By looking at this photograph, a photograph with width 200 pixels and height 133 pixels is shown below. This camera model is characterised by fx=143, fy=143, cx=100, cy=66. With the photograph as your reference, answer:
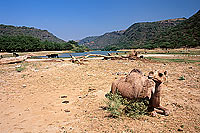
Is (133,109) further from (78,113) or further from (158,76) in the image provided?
(78,113)

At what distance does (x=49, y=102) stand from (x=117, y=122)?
3.45 metres

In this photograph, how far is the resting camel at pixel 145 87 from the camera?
12.5 feet

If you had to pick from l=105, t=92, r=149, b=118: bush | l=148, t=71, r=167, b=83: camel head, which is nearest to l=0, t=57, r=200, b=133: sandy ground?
l=105, t=92, r=149, b=118: bush

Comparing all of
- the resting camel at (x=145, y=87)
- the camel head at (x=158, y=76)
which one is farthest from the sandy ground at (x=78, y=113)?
the camel head at (x=158, y=76)

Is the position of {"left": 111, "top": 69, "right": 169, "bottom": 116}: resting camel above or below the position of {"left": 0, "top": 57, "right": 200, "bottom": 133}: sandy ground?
above

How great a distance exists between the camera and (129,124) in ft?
12.6

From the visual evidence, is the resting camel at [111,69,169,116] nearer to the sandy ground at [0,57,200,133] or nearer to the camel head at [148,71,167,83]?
the camel head at [148,71,167,83]

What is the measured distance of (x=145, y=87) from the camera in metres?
4.63

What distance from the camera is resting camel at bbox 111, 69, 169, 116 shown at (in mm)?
3816

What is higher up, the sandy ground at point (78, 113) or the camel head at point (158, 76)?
the camel head at point (158, 76)

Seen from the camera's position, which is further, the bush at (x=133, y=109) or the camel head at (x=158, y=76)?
the bush at (x=133, y=109)

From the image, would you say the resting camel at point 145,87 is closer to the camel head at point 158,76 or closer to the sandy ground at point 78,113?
the camel head at point 158,76

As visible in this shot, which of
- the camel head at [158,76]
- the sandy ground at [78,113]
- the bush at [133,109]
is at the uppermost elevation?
the camel head at [158,76]

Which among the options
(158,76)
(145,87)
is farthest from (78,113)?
(158,76)
